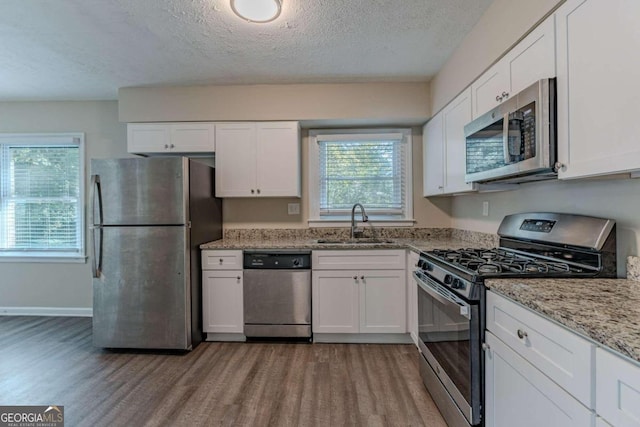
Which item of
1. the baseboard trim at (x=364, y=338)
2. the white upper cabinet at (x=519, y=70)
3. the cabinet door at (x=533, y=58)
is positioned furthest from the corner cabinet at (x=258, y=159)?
the cabinet door at (x=533, y=58)

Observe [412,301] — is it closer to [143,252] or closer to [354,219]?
[354,219]

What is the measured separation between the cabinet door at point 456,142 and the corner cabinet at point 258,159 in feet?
4.47

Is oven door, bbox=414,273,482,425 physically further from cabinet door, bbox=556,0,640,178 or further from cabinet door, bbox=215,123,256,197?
cabinet door, bbox=215,123,256,197

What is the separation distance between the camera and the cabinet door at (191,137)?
3.07 meters

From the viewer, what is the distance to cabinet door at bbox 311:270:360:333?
2752mm

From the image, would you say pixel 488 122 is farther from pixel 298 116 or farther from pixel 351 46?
pixel 298 116

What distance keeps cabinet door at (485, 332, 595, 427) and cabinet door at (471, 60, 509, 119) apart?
131 centimetres

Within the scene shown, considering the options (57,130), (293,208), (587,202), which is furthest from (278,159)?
(57,130)

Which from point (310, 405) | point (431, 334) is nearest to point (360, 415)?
point (310, 405)

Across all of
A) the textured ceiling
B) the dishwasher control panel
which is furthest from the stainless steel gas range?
the textured ceiling

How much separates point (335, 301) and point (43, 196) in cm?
351

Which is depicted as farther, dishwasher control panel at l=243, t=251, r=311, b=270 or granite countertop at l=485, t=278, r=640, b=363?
dishwasher control panel at l=243, t=251, r=311, b=270

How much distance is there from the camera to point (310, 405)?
75.7 inches

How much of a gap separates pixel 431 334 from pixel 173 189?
2221 millimetres
